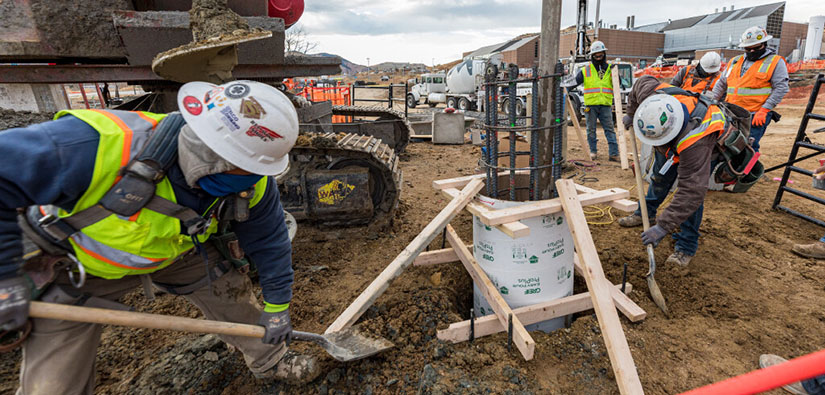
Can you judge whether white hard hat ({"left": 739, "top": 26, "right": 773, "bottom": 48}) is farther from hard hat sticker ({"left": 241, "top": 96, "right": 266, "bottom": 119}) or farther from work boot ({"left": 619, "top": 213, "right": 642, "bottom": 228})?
hard hat sticker ({"left": 241, "top": 96, "right": 266, "bottom": 119})

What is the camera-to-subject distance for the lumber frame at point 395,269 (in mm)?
2785

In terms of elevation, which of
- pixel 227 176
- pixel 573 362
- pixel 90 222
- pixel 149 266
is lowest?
pixel 573 362

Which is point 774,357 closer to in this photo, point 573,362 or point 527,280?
point 573,362

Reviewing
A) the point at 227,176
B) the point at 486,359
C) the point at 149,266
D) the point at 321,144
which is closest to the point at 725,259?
the point at 486,359

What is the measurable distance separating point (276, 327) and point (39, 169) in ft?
4.20

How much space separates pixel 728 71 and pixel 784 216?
1981mm

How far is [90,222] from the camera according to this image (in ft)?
5.40

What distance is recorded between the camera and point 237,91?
1.72m

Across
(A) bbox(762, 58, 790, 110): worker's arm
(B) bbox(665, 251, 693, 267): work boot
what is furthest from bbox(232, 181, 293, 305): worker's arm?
(A) bbox(762, 58, 790, 110): worker's arm

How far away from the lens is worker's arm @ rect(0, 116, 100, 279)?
1406 mm

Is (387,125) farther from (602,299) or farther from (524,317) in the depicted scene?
(602,299)

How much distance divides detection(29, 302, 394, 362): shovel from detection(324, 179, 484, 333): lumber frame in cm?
9

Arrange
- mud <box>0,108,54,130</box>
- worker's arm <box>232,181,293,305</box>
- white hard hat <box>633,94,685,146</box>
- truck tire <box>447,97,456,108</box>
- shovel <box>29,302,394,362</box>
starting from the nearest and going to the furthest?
shovel <box>29,302,394,362</box>
worker's arm <box>232,181,293,305</box>
white hard hat <box>633,94,685,146</box>
mud <box>0,108,54,130</box>
truck tire <box>447,97,456,108</box>

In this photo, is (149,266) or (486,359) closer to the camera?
(149,266)
